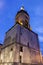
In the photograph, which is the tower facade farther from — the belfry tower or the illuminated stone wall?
the belfry tower

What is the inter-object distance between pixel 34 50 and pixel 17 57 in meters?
5.53

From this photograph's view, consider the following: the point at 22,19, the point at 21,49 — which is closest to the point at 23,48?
the point at 21,49

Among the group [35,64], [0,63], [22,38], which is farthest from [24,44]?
[0,63]

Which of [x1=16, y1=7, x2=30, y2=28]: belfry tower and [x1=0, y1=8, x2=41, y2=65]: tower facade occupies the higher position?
[x1=16, y1=7, x2=30, y2=28]: belfry tower

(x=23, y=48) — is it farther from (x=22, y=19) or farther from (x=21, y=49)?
(x=22, y=19)

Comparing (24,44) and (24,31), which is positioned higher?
(24,31)

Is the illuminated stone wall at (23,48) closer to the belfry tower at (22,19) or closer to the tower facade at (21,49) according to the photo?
the tower facade at (21,49)

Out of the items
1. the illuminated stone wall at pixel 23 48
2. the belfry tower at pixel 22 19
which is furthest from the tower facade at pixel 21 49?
the belfry tower at pixel 22 19

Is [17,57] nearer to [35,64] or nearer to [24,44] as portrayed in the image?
[24,44]

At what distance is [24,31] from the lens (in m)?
25.3

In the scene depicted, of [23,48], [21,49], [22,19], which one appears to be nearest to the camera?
[21,49]

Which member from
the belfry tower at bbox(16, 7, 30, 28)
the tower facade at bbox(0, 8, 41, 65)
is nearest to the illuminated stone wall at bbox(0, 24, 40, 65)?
the tower facade at bbox(0, 8, 41, 65)

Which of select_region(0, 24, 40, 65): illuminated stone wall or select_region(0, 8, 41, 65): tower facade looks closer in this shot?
select_region(0, 8, 41, 65): tower facade

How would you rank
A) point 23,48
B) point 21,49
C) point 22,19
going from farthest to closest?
point 22,19 → point 23,48 → point 21,49
